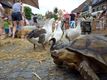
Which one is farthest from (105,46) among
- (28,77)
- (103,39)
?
(28,77)

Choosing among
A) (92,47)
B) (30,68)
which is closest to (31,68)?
(30,68)

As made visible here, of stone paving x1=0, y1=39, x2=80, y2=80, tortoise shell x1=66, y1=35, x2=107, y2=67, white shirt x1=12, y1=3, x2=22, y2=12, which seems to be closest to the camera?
tortoise shell x1=66, y1=35, x2=107, y2=67

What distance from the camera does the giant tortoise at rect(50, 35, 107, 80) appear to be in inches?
217

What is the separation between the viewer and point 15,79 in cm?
645

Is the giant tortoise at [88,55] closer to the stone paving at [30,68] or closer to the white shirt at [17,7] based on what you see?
the stone paving at [30,68]

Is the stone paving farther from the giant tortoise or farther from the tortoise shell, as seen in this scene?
the tortoise shell

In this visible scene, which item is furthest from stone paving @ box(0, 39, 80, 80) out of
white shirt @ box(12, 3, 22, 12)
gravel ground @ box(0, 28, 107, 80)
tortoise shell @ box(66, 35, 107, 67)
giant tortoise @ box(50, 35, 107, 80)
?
white shirt @ box(12, 3, 22, 12)

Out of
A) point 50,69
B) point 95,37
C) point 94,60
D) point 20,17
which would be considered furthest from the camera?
point 20,17

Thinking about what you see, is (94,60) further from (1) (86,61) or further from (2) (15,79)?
(2) (15,79)

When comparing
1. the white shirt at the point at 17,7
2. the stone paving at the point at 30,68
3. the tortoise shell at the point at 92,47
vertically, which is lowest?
the stone paving at the point at 30,68

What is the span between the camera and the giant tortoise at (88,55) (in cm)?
550

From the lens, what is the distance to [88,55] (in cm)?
557

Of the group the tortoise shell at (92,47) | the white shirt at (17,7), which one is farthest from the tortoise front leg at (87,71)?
the white shirt at (17,7)

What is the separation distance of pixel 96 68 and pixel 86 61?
0.71 ft
